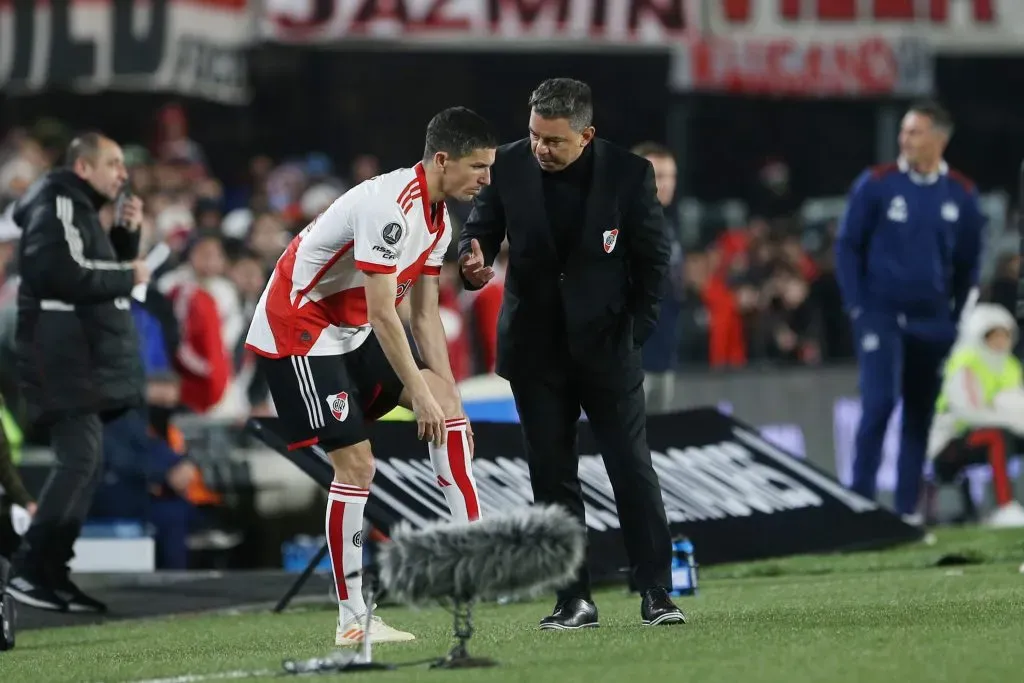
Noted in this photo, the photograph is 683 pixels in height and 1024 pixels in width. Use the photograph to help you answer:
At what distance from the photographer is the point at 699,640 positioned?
7.07 meters

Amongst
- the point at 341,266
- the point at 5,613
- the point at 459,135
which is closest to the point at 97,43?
the point at 5,613

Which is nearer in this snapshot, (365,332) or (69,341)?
(365,332)

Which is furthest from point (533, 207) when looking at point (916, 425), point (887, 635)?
point (916, 425)

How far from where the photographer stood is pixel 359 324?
25.7ft

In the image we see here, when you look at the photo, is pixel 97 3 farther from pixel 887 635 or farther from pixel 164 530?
pixel 887 635

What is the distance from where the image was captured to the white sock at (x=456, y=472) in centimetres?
785

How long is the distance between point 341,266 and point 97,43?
12.2 m

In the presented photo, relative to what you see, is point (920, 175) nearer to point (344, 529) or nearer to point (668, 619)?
point (668, 619)

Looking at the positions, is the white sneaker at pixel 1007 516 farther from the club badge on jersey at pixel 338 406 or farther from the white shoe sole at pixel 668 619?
the club badge on jersey at pixel 338 406

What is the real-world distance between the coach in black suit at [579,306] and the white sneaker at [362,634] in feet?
1.90

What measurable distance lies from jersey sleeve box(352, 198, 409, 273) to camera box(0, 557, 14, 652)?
2.10 metres

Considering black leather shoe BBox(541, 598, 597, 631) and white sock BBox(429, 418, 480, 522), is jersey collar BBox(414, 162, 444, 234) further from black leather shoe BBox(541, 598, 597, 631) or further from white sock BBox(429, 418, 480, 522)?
black leather shoe BBox(541, 598, 597, 631)

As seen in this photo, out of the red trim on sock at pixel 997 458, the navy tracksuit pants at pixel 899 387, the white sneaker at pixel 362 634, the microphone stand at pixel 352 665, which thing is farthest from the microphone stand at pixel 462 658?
the red trim on sock at pixel 997 458

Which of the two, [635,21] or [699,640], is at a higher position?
[635,21]
